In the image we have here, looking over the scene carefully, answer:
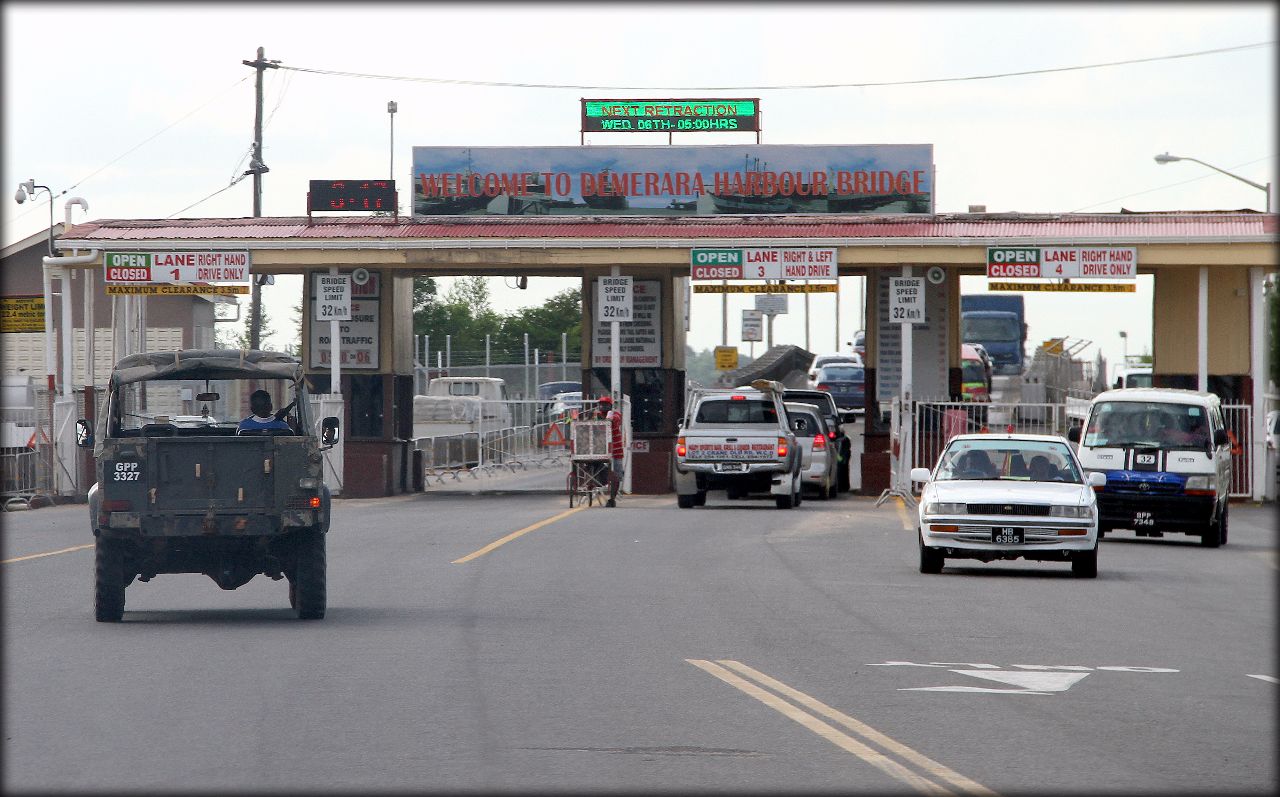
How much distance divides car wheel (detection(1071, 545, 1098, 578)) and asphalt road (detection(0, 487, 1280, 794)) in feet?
0.53

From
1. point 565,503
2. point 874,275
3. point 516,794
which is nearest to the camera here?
point 516,794

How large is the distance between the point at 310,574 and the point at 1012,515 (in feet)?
27.0

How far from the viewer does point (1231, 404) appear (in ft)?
109

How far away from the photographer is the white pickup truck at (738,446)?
2869 cm

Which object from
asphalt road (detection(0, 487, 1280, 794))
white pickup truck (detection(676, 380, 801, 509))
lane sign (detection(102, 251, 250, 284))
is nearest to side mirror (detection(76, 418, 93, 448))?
asphalt road (detection(0, 487, 1280, 794))

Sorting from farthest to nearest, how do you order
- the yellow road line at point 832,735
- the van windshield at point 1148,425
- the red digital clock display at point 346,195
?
the red digital clock display at point 346,195 < the van windshield at point 1148,425 < the yellow road line at point 832,735

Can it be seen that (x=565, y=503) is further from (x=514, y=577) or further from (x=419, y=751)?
(x=419, y=751)

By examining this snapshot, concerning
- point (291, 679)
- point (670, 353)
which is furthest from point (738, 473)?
point (291, 679)

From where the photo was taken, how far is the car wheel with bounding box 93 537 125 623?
43.9 feet

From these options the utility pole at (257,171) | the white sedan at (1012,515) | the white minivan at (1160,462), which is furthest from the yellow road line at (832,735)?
the utility pole at (257,171)

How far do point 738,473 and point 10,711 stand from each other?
797 inches

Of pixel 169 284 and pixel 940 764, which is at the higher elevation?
→ pixel 169 284

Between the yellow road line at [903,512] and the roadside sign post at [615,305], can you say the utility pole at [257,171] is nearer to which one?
the roadside sign post at [615,305]

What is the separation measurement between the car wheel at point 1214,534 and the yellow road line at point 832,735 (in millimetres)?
13722
